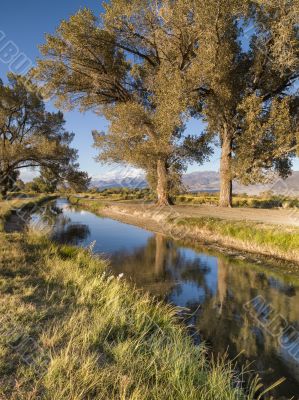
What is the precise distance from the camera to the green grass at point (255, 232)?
16797 millimetres

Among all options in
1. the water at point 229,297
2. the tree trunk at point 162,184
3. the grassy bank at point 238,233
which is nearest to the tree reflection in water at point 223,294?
the water at point 229,297

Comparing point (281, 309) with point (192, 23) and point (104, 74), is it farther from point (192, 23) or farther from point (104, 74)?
point (104, 74)

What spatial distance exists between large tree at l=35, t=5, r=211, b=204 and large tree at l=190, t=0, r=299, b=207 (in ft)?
7.70

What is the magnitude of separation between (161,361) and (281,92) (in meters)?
28.6

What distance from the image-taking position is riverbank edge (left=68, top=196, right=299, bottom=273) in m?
16.9

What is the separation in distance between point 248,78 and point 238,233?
14898 mm

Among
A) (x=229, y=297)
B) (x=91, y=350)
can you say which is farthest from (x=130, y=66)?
(x=91, y=350)

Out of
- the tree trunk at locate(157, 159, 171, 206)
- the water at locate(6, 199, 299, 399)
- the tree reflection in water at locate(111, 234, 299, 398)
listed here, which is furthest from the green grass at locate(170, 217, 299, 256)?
the tree trunk at locate(157, 159, 171, 206)

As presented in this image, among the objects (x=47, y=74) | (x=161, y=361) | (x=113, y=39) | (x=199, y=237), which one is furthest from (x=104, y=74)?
(x=161, y=361)

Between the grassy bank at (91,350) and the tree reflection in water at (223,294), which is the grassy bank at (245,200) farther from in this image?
the grassy bank at (91,350)

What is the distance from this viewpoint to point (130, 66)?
116 ft

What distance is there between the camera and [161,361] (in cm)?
579

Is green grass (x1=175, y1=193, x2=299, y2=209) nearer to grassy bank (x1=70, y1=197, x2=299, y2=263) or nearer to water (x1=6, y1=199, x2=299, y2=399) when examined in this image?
grassy bank (x1=70, y1=197, x2=299, y2=263)

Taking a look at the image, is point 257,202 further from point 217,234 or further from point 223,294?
point 223,294
